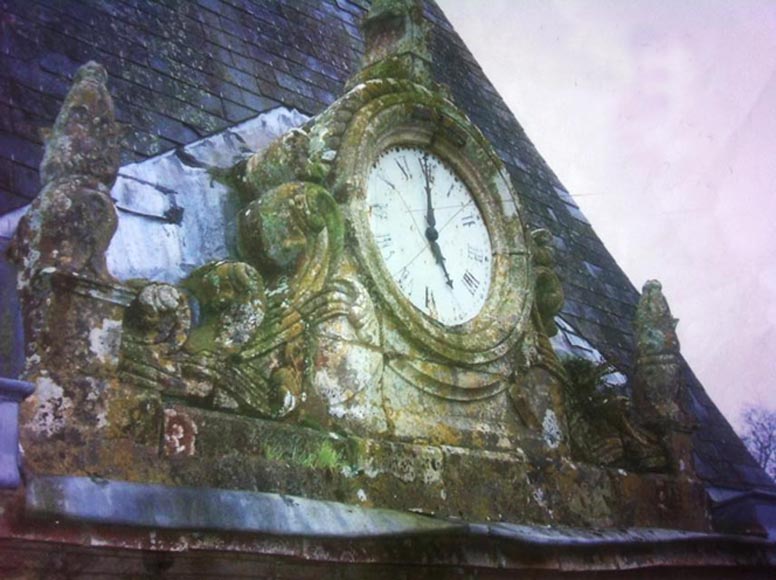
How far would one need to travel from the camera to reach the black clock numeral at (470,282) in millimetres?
5211

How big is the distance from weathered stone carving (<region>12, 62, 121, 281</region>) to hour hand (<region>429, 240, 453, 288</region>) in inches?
69.6

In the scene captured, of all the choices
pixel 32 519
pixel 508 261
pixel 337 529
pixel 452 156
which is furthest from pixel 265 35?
pixel 32 519

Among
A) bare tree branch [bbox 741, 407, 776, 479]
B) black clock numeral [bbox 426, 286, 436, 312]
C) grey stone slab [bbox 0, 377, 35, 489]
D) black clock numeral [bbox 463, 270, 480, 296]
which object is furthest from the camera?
bare tree branch [bbox 741, 407, 776, 479]

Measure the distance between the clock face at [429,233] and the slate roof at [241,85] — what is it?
41.9 inches

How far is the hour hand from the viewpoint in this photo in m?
5.08

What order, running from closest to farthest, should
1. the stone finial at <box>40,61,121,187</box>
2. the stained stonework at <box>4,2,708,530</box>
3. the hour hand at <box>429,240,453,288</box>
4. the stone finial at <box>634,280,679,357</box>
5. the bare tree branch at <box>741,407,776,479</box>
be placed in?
the stained stonework at <box>4,2,708,530</box>
the stone finial at <box>40,61,121,187</box>
the hour hand at <box>429,240,453,288</box>
the stone finial at <box>634,280,679,357</box>
the bare tree branch at <box>741,407,776,479</box>

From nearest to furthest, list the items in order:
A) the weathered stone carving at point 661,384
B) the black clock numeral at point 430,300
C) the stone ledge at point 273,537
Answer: the stone ledge at point 273,537, the black clock numeral at point 430,300, the weathered stone carving at point 661,384

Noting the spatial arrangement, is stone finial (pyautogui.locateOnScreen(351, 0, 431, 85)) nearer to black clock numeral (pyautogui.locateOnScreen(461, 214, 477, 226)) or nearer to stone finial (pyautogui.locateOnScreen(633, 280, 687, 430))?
black clock numeral (pyautogui.locateOnScreen(461, 214, 477, 226))

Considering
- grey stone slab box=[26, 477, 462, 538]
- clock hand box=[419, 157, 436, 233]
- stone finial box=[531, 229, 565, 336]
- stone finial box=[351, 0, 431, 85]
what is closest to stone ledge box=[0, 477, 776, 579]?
grey stone slab box=[26, 477, 462, 538]

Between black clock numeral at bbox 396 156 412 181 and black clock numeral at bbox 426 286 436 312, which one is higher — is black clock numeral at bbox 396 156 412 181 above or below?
above

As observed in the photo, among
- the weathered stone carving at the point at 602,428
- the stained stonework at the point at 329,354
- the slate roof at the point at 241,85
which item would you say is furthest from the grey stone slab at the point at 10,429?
the weathered stone carving at the point at 602,428

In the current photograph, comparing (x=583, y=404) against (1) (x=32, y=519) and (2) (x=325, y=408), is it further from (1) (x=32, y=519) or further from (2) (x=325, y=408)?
(1) (x=32, y=519)

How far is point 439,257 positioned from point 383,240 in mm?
366

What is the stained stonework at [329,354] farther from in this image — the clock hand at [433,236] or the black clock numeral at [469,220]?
the clock hand at [433,236]
